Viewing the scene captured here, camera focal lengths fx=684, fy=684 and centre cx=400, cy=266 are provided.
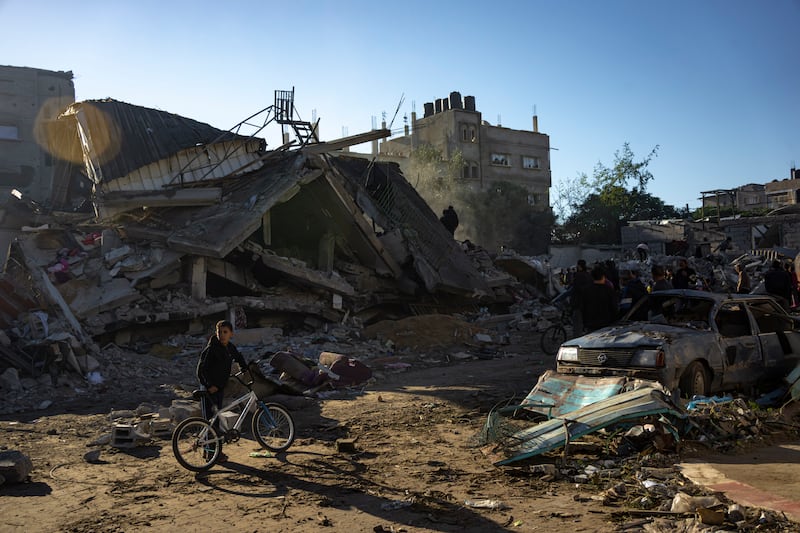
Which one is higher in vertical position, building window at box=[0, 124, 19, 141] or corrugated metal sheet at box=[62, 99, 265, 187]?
building window at box=[0, 124, 19, 141]

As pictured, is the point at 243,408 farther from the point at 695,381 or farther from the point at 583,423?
the point at 695,381

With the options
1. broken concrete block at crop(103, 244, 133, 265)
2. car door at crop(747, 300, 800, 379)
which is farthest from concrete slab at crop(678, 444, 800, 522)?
broken concrete block at crop(103, 244, 133, 265)

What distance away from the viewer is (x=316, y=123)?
62.7ft

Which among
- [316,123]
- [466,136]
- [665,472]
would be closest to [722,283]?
[316,123]

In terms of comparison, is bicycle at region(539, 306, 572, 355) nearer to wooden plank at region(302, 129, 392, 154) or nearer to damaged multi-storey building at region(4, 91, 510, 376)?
damaged multi-storey building at region(4, 91, 510, 376)

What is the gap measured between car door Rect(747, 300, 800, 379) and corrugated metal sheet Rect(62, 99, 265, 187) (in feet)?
47.4

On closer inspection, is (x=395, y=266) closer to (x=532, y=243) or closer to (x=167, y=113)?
(x=167, y=113)

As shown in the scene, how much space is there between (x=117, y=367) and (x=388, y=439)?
24.4ft

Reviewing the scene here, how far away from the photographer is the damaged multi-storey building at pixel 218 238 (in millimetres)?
15094

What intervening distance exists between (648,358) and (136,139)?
1530 centimetres

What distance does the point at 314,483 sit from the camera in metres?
6.12

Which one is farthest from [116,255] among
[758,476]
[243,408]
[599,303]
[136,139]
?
[758,476]

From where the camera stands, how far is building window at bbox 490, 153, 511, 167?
2190 inches

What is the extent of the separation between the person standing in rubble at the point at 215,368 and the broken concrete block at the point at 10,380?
19.0 ft
